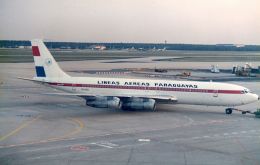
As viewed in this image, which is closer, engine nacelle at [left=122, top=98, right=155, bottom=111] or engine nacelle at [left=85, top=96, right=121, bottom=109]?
engine nacelle at [left=85, top=96, right=121, bottom=109]

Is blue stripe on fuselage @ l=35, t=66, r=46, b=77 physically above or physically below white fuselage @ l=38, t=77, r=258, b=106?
above

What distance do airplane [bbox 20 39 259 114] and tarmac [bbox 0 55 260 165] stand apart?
740 millimetres

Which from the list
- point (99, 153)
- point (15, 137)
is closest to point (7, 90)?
point (15, 137)

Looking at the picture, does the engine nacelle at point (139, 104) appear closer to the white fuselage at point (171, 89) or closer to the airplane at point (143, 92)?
the airplane at point (143, 92)

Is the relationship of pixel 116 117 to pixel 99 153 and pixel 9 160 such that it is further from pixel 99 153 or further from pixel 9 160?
pixel 9 160

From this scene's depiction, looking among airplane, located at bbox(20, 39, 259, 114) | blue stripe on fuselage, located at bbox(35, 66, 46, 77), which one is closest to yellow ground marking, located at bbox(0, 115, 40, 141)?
airplane, located at bbox(20, 39, 259, 114)

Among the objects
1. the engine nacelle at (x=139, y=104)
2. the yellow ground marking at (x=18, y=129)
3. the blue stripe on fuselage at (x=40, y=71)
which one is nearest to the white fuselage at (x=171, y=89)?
the blue stripe on fuselage at (x=40, y=71)

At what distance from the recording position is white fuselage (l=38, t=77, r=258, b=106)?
29188mm

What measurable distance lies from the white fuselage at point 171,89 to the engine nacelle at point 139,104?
1156mm

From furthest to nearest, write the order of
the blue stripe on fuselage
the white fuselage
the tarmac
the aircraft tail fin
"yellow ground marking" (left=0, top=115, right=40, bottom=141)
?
the blue stripe on fuselage
the aircraft tail fin
the white fuselage
"yellow ground marking" (left=0, top=115, right=40, bottom=141)
the tarmac

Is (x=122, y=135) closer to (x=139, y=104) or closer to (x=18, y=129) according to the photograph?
(x=18, y=129)

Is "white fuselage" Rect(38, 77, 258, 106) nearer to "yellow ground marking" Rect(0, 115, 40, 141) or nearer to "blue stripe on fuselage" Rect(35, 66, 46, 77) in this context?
"blue stripe on fuselage" Rect(35, 66, 46, 77)

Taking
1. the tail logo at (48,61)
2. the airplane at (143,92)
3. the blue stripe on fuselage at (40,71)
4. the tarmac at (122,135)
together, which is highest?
the tail logo at (48,61)

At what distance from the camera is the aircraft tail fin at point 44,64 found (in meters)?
31.5
